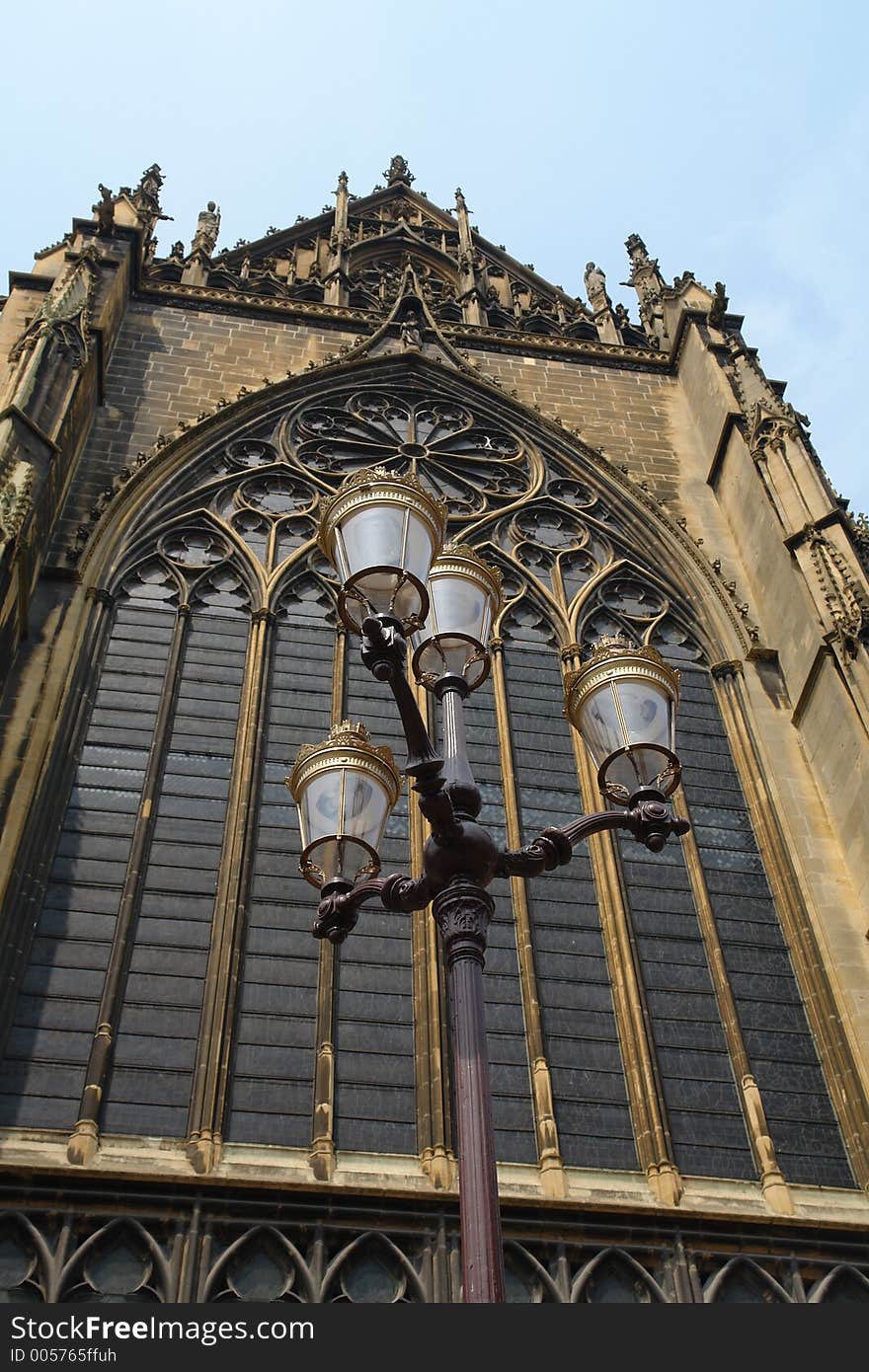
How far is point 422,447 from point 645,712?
36.6 ft

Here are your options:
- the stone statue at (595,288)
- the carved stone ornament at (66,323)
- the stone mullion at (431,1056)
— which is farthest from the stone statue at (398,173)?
the stone mullion at (431,1056)

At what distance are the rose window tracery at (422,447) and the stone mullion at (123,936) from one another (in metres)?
4.25

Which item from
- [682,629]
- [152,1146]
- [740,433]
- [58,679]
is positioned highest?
[740,433]

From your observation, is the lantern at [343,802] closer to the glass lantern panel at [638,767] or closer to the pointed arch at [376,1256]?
the glass lantern panel at [638,767]

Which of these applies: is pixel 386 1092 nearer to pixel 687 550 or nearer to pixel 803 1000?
pixel 803 1000

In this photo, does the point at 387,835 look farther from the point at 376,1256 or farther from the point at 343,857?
the point at 343,857

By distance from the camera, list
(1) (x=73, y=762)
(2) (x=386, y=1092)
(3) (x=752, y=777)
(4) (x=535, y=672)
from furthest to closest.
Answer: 1. (4) (x=535, y=672)
2. (3) (x=752, y=777)
3. (1) (x=73, y=762)
4. (2) (x=386, y=1092)

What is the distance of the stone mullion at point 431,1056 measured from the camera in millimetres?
9430

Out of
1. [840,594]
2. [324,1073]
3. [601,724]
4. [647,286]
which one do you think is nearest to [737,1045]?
[324,1073]

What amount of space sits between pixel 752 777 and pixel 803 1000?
96.0 inches

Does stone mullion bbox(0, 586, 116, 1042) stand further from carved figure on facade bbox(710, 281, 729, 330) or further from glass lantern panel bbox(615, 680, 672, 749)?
carved figure on facade bbox(710, 281, 729, 330)

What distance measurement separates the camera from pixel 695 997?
1106 cm

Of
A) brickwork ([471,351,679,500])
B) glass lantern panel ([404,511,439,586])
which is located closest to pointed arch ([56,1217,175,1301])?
glass lantern panel ([404,511,439,586])

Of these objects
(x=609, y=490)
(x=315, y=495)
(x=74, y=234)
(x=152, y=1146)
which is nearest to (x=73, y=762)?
(x=152, y=1146)
